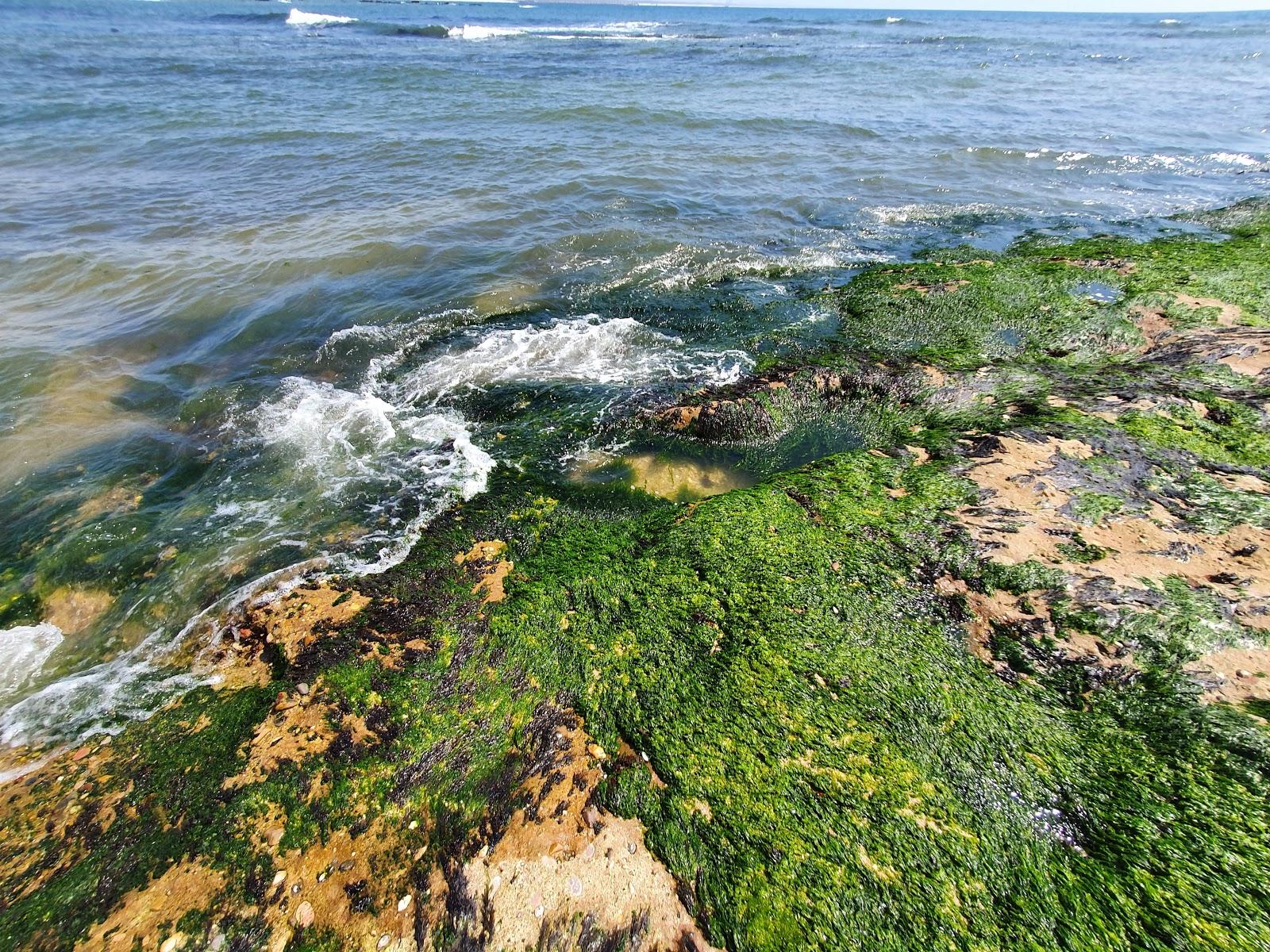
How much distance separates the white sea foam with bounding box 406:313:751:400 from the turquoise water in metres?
0.05

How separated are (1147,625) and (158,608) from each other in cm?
735

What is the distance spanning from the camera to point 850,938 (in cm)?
276

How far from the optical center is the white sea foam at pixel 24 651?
413 cm

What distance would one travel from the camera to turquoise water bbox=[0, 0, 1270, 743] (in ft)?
17.1

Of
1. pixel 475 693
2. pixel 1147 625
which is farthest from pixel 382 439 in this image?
pixel 1147 625

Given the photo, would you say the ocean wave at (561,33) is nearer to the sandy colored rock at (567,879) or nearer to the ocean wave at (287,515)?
the ocean wave at (287,515)

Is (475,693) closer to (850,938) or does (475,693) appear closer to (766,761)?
(766,761)

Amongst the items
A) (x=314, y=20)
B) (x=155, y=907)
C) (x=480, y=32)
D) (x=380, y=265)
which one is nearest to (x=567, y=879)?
(x=155, y=907)

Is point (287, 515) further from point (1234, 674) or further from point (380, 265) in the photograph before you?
point (1234, 674)

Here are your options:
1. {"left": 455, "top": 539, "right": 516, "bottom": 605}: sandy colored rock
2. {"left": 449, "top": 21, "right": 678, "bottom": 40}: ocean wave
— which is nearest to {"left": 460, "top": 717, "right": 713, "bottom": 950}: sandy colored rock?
{"left": 455, "top": 539, "right": 516, "bottom": 605}: sandy colored rock

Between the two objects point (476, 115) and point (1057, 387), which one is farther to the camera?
point (476, 115)

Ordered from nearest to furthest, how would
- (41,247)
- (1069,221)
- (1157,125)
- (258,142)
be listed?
(41,247) → (1069,221) → (258,142) → (1157,125)

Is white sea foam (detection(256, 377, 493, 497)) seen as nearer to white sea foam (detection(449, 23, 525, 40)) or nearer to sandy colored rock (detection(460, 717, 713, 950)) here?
sandy colored rock (detection(460, 717, 713, 950))

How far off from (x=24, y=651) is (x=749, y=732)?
541 cm
